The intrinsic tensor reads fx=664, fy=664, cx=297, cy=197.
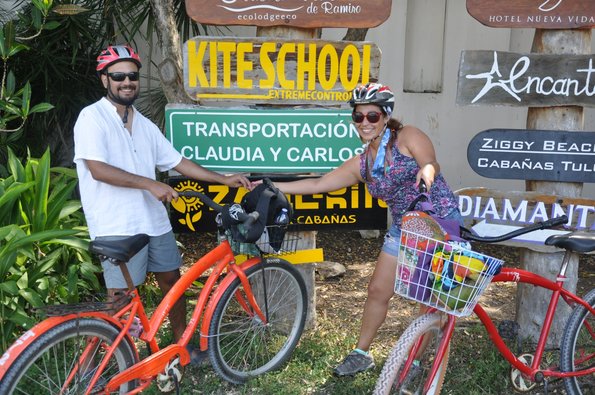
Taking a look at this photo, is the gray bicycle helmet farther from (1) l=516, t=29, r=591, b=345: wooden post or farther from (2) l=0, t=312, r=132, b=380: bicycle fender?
(2) l=0, t=312, r=132, b=380: bicycle fender

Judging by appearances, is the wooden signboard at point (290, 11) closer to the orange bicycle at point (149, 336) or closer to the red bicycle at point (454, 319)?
the orange bicycle at point (149, 336)

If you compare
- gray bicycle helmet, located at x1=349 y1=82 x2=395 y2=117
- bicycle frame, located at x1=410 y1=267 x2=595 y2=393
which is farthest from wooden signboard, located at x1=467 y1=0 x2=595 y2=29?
bicycle frame, located at x1=410 y1=267 x2=595 y2=393

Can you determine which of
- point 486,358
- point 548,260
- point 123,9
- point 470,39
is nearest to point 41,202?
point 123,9

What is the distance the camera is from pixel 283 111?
418 cm

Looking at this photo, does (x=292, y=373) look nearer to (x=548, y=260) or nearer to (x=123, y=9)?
(x=548, y=260)

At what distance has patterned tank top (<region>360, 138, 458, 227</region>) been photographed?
3.46 meters

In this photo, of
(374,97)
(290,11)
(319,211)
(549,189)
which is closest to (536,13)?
(549,189)

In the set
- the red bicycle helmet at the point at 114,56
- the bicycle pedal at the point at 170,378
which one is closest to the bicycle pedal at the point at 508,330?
the bicycle pedal at the point at 170,378

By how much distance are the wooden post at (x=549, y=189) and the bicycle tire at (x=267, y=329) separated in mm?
1476

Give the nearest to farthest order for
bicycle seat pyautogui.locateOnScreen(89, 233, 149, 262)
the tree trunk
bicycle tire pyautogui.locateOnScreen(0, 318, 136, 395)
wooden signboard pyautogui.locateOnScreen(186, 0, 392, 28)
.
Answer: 1. bicycle tire pyautogui.locateOnScreen(0, 318, 136, 395)
2. bicycle seat pyautogui.locateOnScreen(89, 233, 149, 262)
3. wooden signboard pyautogui.locateOnScreen(186, 0, 392, 28)
4. the tree trunk

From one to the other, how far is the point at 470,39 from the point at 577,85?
2.98m

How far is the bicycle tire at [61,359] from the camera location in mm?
2793

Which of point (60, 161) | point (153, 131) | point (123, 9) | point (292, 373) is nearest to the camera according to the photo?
point (153, 131)

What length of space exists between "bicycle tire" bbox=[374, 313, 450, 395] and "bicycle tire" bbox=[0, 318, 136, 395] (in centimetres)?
122
